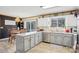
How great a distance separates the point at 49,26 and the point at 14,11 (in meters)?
0.64

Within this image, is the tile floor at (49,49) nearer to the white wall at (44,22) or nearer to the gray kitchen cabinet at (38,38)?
the gray kitchen cabinet at (38,38)

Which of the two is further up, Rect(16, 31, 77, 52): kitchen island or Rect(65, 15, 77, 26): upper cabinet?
Rect(65, 15, 77, 26): upper cabinet

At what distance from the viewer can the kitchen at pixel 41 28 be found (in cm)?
108

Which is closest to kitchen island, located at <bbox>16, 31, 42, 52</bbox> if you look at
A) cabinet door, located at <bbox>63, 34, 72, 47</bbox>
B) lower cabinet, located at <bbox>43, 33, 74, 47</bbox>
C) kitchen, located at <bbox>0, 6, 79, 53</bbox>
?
kitchen, located at <bbox>0, 6, 79, 53</bbox>

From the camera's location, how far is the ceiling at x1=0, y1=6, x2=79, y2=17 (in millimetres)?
1052

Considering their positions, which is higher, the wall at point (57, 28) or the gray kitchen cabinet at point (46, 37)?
the wall at point (57, 28)

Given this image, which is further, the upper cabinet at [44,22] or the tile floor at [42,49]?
the upper cabinet at [44,22]

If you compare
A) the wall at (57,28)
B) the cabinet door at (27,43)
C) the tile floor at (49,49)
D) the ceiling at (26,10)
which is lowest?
the tile floor at (49,49)

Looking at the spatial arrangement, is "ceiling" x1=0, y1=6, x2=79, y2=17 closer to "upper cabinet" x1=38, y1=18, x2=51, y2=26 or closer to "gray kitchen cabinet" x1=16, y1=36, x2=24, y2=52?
"upper cabinet" x1=38, y1=18, x2=51, y2=26

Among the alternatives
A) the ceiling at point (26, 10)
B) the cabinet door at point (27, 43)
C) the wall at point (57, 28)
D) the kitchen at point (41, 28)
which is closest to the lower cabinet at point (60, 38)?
the kitchen at point (41, 28)

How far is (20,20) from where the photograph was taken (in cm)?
112
